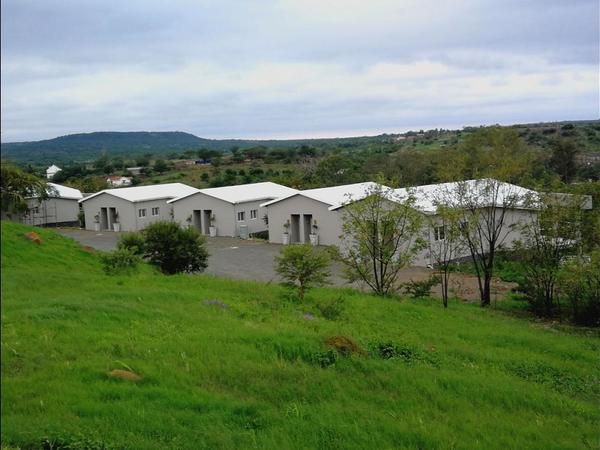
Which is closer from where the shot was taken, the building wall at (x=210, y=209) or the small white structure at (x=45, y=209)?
the small white structure at (x=45, y=209)

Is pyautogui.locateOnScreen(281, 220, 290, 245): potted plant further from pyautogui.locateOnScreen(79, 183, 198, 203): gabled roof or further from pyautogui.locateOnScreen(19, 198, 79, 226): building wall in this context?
pyautogui.locateOnScreen(19, 198, 79, 226): building wall

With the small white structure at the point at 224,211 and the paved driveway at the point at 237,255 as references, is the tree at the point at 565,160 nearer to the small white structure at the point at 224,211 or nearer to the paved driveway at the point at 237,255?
the small white structure at the point at 224,211

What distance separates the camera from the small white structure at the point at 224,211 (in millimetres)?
33562

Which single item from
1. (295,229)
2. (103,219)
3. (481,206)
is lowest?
(295,229)

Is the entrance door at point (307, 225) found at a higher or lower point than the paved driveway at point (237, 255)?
higher

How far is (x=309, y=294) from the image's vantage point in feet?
47.1

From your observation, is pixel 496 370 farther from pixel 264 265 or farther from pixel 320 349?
pixel 264 265

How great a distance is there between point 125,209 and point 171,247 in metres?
20.1

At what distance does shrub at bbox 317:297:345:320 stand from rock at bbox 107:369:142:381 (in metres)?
6.36

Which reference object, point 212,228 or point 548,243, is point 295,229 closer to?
point 212,228

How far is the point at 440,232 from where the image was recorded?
20.0m

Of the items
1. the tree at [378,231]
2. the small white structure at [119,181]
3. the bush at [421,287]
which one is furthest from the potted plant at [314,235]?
the small white structure at [119,181]

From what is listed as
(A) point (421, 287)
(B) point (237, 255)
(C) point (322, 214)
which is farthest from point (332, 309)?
(C) point (322, 214)

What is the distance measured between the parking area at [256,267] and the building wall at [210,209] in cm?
97
